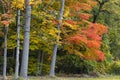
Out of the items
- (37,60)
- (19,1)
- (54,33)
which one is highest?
(19,1)

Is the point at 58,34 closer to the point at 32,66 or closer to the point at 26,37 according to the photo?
the point at 32,66

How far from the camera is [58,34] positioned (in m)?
28.8

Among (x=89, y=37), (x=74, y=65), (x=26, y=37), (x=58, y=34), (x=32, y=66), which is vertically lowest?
(x=74, y=65)

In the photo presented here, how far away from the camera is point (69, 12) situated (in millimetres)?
30797

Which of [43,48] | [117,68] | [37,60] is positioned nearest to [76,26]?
[43,48]

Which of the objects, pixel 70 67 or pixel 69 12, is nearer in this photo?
pixel 69 12

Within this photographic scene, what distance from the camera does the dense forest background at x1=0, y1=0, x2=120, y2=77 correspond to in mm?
25719

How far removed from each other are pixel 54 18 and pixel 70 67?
32.3 ft

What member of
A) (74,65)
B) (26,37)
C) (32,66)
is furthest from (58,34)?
(26,37)

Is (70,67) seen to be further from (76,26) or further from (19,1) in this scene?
(19,1)

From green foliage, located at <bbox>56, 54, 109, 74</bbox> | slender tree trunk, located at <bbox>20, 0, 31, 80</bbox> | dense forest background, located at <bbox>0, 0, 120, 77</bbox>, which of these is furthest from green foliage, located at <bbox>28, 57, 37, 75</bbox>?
slender tree trunk, located at <bbox>20, 0, 31, 80</bbox>

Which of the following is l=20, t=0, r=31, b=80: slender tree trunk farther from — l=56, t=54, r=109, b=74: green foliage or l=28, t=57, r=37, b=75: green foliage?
l=56, t=54, r=109, b=74: green foliage

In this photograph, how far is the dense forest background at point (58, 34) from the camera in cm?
2572

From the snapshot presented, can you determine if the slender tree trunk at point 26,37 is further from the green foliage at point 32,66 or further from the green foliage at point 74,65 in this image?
the green foliage at point 74,65
